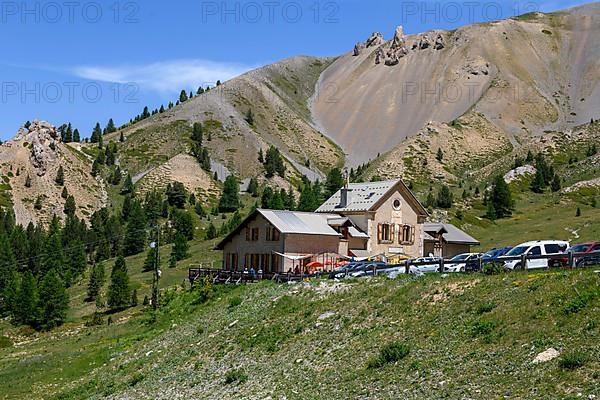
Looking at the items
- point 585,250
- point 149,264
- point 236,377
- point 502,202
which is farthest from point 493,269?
point 502,202

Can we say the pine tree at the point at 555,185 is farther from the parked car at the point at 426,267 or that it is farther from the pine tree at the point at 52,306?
the parked car at the point at 426,267

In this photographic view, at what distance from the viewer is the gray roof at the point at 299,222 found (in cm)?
6456

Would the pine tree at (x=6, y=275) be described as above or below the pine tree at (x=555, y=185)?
below

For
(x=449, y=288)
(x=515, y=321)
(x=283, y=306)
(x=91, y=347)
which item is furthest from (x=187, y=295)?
(x=515, y=321)

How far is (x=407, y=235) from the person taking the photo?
72.8m

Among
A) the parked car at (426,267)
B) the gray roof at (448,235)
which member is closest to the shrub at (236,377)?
the parked car at (426,267)

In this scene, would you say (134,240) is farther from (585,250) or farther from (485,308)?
(485,308)

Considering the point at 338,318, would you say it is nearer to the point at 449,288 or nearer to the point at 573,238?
the point at 449,288

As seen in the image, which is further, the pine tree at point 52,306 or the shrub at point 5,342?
the pine tree at point 52,306

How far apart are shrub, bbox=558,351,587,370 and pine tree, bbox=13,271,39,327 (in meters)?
77.8

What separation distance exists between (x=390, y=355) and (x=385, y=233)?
154ft

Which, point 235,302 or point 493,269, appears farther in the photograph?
point 235,302

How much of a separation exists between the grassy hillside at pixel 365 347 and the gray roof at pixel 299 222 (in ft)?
57.6

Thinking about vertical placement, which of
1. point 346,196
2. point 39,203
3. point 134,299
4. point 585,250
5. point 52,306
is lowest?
point 52,306
